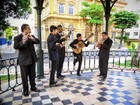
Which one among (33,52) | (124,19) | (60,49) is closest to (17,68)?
(60,49)

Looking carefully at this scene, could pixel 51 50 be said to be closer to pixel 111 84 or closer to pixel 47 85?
pixel 47 85

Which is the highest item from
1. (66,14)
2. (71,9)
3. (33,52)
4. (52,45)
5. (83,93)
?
(71,9)

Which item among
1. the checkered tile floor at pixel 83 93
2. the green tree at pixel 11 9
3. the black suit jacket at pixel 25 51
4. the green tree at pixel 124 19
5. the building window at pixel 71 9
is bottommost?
the checkered tile floor at pixel 83 93

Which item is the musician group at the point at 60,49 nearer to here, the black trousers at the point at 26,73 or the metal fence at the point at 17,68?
the black trousers at the point at 26,73

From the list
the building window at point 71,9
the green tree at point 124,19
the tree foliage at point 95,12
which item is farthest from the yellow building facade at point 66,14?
the tree foliage at point 95,12

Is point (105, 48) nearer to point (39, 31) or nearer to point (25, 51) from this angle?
point (39, 31)

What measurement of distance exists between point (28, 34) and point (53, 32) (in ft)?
2.64

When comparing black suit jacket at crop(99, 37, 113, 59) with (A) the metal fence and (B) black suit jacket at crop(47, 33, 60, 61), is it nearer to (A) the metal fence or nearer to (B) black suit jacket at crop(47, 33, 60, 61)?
(A) the metal fence

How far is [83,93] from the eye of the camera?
145 inches

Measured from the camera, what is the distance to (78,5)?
81.4ft

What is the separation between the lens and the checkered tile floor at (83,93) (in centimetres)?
323

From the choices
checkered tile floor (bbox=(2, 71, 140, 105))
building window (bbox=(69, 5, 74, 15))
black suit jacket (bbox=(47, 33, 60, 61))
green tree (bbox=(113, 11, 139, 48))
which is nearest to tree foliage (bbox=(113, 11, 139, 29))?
green tree (bbox=(113, 11, 139, 48))

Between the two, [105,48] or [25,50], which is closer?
[25,50]

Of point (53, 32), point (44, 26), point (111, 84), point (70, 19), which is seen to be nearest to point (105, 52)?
point (111, 84)
